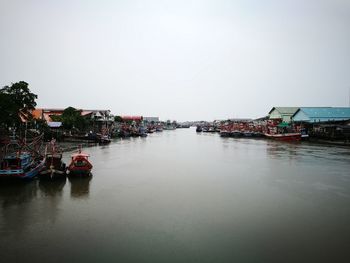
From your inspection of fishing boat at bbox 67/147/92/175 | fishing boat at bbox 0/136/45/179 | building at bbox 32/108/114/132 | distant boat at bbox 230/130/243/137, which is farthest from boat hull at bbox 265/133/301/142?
fishing boat at bbox 0/136/45/179

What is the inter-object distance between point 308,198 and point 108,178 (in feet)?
45.3

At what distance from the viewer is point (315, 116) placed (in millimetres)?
60969

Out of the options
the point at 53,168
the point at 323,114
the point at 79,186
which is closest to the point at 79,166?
the point at 53,168

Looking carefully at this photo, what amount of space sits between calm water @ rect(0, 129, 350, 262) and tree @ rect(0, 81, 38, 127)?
1085 cm

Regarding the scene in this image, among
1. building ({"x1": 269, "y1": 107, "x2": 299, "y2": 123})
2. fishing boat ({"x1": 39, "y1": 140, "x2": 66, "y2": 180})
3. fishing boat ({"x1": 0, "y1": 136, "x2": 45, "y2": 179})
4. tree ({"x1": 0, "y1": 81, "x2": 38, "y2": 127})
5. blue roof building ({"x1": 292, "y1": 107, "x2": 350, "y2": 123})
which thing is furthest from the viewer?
building ({"x1": 269, "y1": 107, "x2": 299, "y2": 123})

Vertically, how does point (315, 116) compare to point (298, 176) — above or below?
above

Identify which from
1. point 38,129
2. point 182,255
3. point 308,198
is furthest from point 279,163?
point 38,129

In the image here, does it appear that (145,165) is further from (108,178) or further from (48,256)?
(48,256)

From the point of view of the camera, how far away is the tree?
2425 centimetres

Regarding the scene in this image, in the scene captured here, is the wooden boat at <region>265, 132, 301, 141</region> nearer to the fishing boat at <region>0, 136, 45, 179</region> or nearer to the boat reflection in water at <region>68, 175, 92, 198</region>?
the boat reflection in water at <region>68, 175, 92, 198</region>

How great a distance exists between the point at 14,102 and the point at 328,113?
208 feet

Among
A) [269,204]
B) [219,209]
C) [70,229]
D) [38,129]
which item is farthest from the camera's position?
[38,129]

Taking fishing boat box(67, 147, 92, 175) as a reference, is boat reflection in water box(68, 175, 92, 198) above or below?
below

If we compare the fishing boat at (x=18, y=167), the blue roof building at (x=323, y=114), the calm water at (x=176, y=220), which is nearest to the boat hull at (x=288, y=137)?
the blue roof building at (x=323, y=114)
